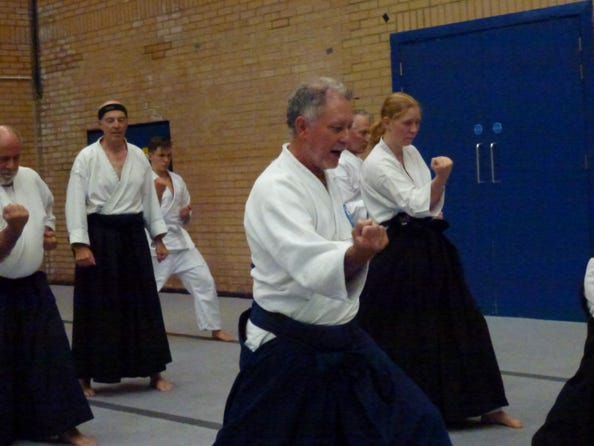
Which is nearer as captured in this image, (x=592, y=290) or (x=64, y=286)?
(x=592, y=290)

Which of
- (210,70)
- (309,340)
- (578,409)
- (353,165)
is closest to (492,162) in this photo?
(353,165)

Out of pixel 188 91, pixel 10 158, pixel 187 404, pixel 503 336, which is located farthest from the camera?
pixel 188 91

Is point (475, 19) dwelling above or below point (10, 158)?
above

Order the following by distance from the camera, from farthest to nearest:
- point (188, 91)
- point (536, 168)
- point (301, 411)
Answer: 1. point (188, 91)
2. point (536, 168)
3. point (301, 411)

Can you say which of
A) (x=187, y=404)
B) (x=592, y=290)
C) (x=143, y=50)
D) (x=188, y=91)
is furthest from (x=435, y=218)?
(x=143, y=50)

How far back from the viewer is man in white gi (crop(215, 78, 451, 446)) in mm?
3385

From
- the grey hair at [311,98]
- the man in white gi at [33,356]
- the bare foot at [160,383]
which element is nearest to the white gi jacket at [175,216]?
the bare foot at [160,383]

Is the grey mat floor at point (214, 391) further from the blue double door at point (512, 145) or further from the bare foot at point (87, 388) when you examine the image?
the blue double door at point (512, 145)

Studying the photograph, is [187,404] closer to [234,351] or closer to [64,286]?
[234,351]

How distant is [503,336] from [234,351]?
2.11 meters

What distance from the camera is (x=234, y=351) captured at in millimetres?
8406

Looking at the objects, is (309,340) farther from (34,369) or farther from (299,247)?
(34,369)

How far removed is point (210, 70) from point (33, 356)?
6399mm

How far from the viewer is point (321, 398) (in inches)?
136
